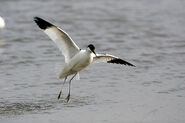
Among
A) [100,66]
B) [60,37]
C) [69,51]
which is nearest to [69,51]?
[69,51]

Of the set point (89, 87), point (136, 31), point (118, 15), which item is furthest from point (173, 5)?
point (89, 87)

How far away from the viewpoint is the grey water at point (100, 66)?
7527 millimetres

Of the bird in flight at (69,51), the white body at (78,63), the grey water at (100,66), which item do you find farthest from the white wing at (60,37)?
the grey water at (100,66)

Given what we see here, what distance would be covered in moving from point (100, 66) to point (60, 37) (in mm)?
2400

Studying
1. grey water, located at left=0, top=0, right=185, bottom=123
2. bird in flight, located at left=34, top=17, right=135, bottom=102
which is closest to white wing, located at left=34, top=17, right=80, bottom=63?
bird in flight, located at left=34, top=17, right=135, bottom=102

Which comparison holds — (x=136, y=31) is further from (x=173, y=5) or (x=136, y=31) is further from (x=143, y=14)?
(x=173, y=5)

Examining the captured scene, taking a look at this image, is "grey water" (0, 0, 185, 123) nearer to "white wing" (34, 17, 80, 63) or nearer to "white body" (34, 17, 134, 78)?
"white body" (34, 17, 134, 78)

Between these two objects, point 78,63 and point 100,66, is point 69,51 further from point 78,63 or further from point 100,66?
point 100,66

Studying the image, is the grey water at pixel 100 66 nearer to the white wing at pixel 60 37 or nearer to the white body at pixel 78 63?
the white body at pixel 78 63

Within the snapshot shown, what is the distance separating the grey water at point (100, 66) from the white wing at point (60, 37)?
61cm

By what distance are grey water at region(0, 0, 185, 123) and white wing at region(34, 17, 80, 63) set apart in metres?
0.61

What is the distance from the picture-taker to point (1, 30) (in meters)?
14.5

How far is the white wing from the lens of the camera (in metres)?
8.27

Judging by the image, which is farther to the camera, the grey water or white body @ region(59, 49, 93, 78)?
white body @ region(59, 49, 93, 78)
